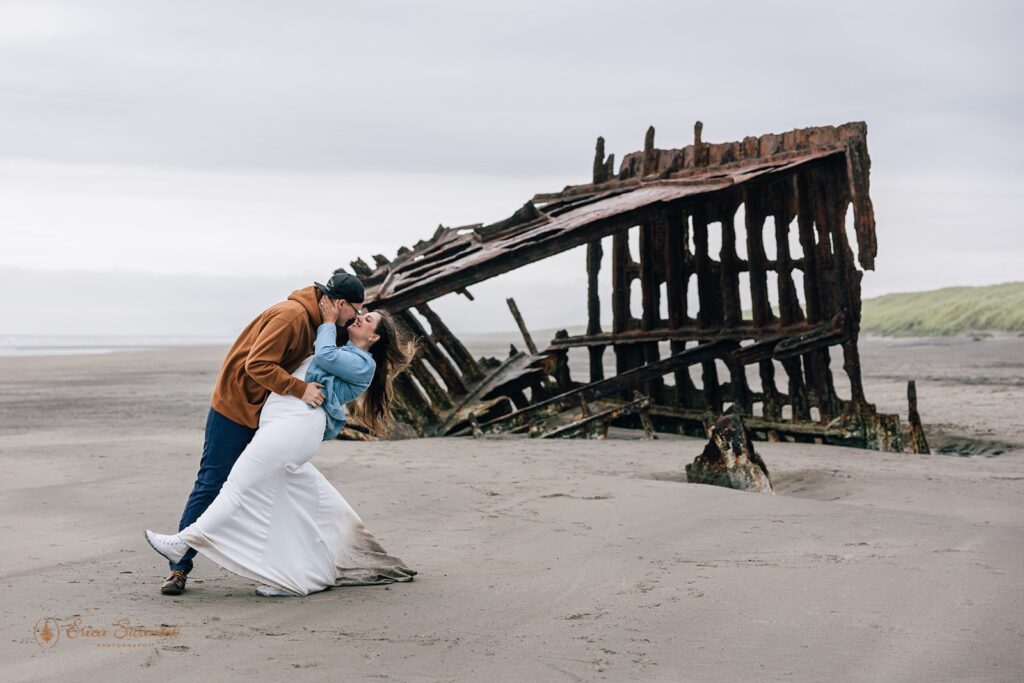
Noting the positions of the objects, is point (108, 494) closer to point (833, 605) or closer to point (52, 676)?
point (52, 676)

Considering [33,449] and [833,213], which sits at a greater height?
[833,213]

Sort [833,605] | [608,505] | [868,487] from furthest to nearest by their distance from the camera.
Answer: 1. [868,487]
2. [608,505]
3. [833,605]

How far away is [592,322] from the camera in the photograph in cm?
1349

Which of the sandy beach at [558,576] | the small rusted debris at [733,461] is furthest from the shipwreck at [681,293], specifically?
the small rusted debris at [733,461]

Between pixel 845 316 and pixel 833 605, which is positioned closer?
pixel 833 605

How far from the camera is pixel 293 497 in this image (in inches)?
201

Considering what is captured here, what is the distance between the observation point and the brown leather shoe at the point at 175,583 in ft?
16.6

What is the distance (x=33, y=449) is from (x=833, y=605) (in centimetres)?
785

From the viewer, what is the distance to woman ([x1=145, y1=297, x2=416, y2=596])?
4945mm

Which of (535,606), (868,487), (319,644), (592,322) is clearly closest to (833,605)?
(535,606)

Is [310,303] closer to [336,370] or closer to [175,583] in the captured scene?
[336,370]

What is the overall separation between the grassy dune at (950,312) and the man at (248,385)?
118ft

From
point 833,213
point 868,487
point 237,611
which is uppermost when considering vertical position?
point 833,213

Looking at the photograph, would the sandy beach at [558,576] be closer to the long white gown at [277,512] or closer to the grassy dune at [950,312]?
the long white gown at [277,512]
